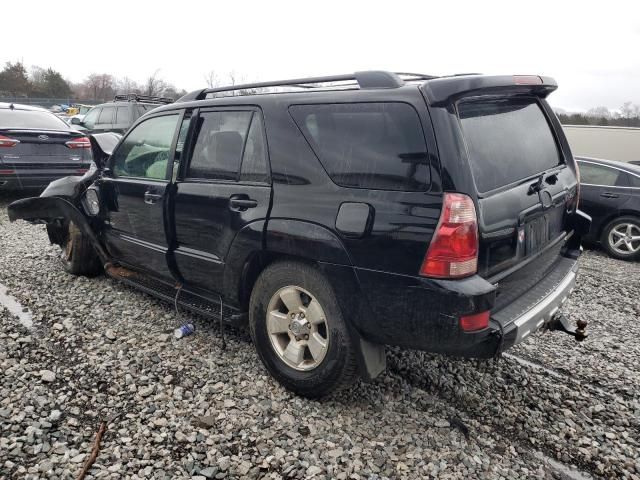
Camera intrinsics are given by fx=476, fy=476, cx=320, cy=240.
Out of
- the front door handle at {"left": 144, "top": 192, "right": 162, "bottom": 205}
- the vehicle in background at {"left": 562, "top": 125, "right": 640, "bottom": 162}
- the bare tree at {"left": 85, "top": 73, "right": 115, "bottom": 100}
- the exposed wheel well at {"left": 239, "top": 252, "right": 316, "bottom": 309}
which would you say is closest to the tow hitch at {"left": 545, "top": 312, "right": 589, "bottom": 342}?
the exposed wheel well at {"left": 239, "top": 252, "right": 316, "bottom": 309}

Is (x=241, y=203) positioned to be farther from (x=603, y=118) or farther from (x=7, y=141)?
(x=603, y=118)

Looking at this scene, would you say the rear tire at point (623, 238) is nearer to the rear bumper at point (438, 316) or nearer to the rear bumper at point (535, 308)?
the rear bumper at point (535, 308)

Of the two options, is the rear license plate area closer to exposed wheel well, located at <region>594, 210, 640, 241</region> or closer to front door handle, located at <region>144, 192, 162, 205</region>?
front door handle, located at <region>144, 192, 162, 205</region>

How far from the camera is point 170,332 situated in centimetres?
372

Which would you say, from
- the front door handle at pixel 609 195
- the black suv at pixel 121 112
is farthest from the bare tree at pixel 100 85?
the front door handle at pixel 609 195

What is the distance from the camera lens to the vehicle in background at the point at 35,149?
730 cm

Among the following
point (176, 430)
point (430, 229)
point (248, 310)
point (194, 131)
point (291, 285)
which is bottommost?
point (176, 430)

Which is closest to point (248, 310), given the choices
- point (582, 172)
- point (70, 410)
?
point (70, 410)

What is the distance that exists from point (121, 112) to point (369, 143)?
1175cm

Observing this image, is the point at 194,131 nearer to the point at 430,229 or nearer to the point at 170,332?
the point at 170,332

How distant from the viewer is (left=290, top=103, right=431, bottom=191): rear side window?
230 centimetres

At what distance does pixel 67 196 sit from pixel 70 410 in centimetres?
235

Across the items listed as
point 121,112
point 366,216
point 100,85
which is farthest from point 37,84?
point 366,216

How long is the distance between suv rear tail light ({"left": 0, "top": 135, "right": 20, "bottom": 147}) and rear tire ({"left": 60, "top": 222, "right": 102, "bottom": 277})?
3.52 m
